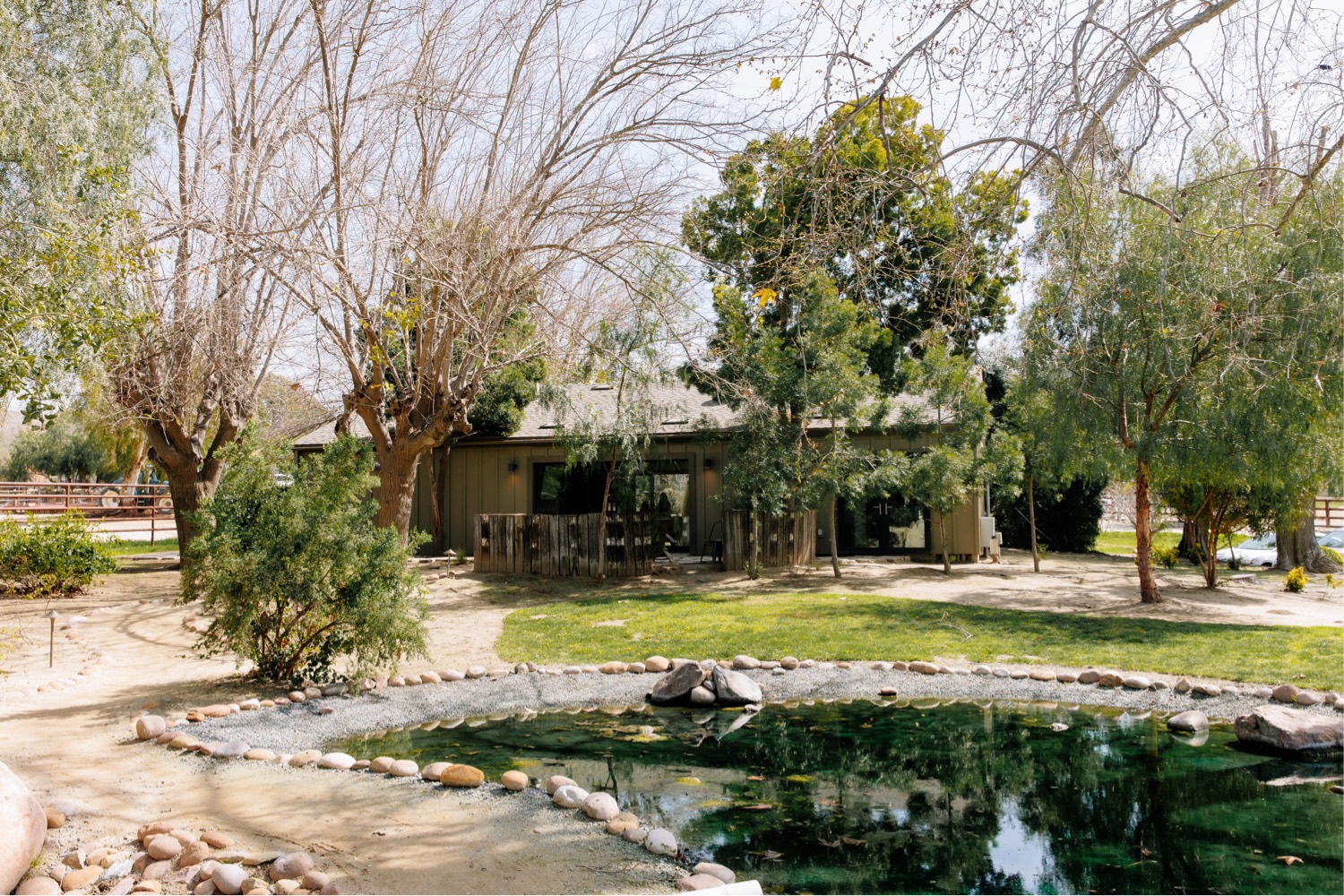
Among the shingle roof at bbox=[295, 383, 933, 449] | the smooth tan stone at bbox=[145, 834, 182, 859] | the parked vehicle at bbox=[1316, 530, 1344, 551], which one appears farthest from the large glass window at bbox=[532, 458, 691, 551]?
the parked vehicle at bbox=[1316, 530, 1344, 551]

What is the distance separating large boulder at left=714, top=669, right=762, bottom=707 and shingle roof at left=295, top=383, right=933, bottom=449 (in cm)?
671

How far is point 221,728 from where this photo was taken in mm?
6348

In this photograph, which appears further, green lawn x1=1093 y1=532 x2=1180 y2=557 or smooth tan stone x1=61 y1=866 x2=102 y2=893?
green lawn x1=1093 y1=532 x2=1180 y2=557

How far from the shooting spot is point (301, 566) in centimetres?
694

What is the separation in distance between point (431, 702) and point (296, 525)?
1.71 m

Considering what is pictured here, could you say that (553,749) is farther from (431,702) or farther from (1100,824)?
(1100,824)

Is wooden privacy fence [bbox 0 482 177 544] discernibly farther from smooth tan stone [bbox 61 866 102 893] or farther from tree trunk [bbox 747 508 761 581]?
A: smooth tan stone [bbox 61 866 102 893]

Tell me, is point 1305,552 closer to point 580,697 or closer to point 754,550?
point 754,550

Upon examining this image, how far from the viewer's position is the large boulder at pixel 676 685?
7.45 m

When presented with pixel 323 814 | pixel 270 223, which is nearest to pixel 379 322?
pixel 270 223

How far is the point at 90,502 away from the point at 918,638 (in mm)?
28866

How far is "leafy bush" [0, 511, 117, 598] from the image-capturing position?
39.4 feet

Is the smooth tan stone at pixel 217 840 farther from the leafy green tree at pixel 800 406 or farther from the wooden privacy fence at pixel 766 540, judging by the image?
the wooden privacy fence at pixel 766 540

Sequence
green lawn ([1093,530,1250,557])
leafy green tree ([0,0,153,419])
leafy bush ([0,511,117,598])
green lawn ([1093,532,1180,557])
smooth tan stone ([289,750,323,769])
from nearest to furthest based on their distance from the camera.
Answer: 1. smooth tan stone ([289,750,323,769])
2. leafy green tree ([0,0,153,419])
3. leafy bush ([0,511,117,598])
4. green lawn ([1093,530,1250,557])
5. green lawn ([1093,532,1180,557])
